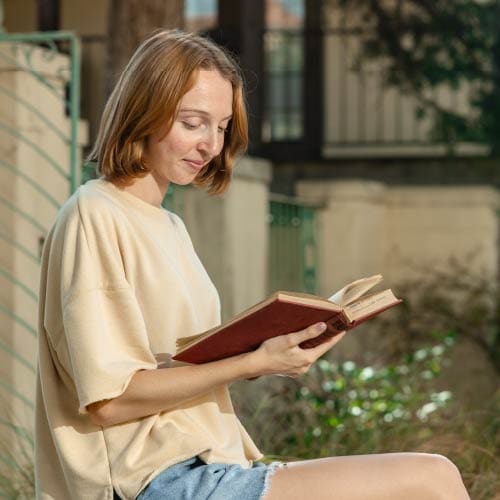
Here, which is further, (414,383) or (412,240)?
(412,240)

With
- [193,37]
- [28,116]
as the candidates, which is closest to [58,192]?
[28,116]

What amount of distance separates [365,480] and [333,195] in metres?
7.48

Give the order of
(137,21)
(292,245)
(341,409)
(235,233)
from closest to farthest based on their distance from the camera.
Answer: (341,409) < (235,233) < (137,21) < (292,245)

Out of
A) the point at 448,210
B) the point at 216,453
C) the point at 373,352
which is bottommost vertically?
the point at 373,352

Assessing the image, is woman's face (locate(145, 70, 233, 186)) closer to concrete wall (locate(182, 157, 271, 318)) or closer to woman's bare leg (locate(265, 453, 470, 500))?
woman's bare leg (locate(265, 453, 470, 500))

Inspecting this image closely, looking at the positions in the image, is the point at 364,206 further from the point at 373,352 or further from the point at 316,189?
the point at 373,352

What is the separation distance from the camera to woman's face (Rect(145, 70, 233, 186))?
9.59 ft

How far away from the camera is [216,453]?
9.23 feet

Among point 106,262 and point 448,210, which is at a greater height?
point 106,262

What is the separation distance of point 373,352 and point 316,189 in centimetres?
123

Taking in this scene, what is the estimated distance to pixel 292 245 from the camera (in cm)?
940

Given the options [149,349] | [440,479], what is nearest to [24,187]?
[149,349]

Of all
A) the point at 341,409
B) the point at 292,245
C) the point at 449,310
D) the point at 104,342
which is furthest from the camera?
the point at 449,310

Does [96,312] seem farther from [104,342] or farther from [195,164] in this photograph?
[195,164]
